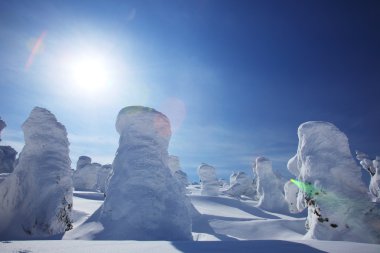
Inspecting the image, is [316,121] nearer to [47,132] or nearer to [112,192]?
[112,192]

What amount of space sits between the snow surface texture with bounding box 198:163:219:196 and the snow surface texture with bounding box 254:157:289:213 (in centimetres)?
1121

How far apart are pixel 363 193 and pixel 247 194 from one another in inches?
2127

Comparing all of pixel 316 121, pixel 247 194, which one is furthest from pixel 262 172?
pixel 316 121

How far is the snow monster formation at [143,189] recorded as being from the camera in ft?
43.1

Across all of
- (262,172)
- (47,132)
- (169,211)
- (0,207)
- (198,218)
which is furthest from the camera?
(262,172)

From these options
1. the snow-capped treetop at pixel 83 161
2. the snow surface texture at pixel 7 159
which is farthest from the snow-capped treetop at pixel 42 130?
the snow-capped treetop at pixel 83 161

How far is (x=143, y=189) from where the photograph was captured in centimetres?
1455

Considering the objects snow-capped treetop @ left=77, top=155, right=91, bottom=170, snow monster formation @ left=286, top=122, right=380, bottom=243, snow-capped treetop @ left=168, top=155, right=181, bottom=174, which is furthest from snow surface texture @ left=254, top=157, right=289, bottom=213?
snow-capped treetop @ left=77, top=155, right=91, bottom=170

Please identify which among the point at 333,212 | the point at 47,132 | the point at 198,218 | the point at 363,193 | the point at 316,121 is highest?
the point at 316,121

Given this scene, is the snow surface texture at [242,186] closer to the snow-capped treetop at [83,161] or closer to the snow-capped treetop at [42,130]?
the snow-capped treetop at [83,161]

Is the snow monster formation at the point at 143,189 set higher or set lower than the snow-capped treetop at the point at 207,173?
lower

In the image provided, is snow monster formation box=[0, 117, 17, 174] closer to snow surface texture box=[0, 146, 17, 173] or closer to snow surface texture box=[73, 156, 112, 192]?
snow surface texture box=[0, 146, 17, 173]

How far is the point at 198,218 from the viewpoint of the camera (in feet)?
101

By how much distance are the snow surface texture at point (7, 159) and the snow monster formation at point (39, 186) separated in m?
36.7
